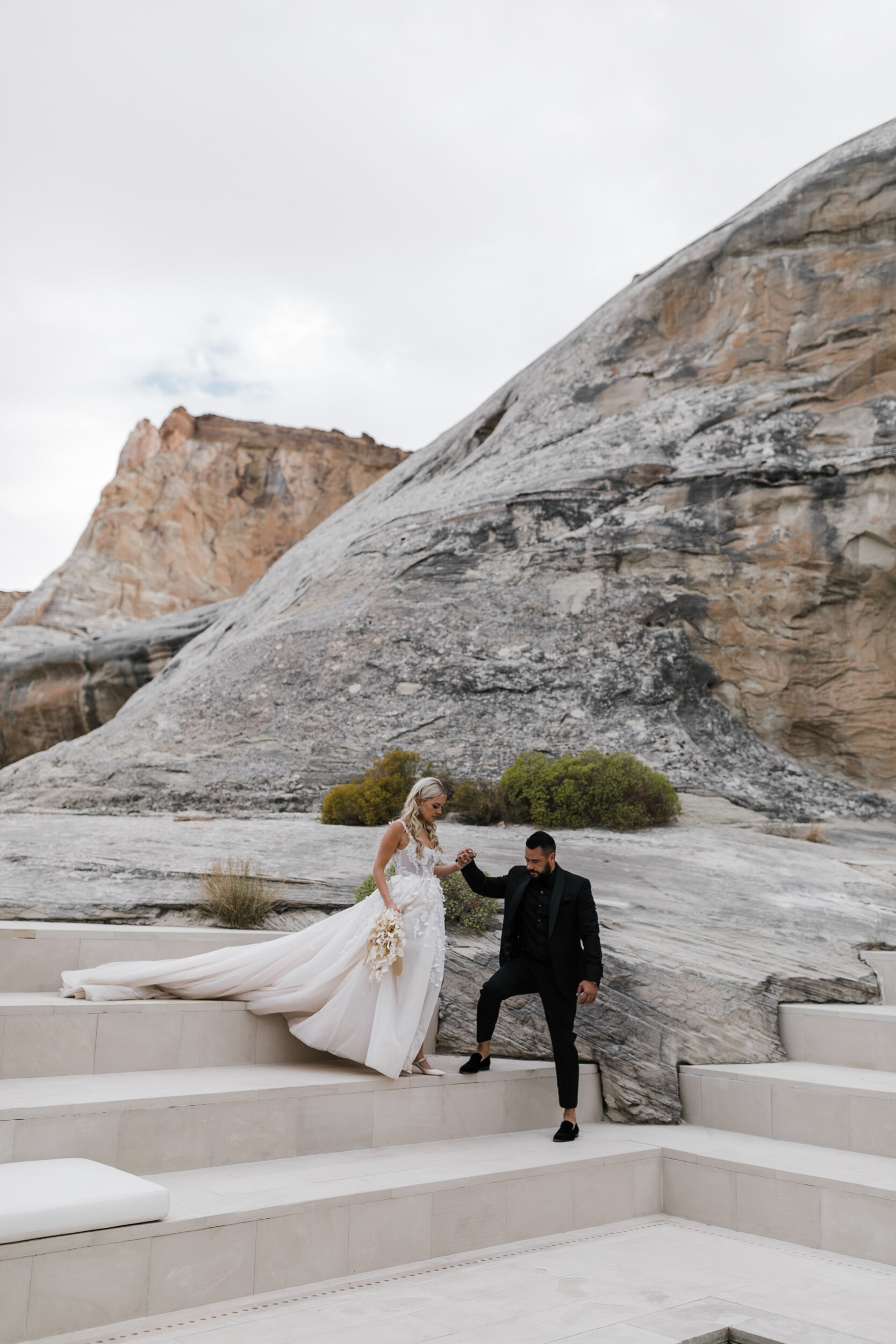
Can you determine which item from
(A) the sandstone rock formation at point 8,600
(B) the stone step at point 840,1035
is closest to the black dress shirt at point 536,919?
(B) the stone step at point 840,1035

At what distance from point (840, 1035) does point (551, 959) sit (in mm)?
1775

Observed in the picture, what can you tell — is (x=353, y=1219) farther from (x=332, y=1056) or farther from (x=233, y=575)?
(x=233, y=575)

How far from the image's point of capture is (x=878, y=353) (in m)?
12.1

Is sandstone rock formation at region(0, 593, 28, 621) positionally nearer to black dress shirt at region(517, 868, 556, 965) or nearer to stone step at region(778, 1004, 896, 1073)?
black dress shirt at region(517, 868, 556, 965)

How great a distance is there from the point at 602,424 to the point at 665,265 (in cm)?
292

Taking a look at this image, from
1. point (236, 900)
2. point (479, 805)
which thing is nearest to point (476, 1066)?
point (236, 900)

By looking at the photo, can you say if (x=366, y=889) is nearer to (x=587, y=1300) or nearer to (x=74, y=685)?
(x=587, y=1300)

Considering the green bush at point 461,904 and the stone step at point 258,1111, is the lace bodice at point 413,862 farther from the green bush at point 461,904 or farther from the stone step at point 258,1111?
the stone step at point 258,1111

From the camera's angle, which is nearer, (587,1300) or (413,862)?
(587,1300)

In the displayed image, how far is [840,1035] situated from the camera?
5176mm

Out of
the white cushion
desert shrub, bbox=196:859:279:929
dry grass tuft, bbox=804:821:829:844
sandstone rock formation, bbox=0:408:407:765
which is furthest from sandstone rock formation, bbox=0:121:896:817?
sandstone rock formation, bbox=0:408:407:765

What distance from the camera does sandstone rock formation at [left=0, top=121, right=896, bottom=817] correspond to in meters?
10.5

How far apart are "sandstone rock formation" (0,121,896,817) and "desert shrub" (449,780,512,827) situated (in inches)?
38.9

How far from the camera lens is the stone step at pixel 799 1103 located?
437 centimetres
